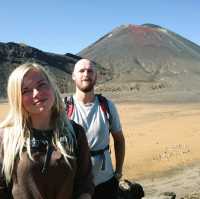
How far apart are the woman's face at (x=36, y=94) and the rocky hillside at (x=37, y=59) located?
6810cm

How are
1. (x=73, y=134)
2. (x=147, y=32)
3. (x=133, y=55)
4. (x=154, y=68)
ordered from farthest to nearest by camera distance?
(x=147, y=32)
(x=133, y=55)
(x=154, y=68)
(x=73, y=134)

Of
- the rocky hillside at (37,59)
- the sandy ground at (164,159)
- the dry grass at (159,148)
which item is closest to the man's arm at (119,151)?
the sandy ground at (164,159)

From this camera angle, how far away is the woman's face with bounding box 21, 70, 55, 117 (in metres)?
2.57

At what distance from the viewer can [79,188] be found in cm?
265

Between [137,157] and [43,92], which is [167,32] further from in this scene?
[43,92]

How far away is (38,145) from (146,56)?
107 meters

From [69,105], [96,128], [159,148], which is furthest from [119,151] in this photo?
[159,148]

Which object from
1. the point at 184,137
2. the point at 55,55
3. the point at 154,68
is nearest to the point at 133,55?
the point at 154,68

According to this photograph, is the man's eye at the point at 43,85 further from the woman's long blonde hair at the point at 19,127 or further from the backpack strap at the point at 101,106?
the backpack strap at the point at 101,106

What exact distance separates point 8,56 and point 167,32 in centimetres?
6634

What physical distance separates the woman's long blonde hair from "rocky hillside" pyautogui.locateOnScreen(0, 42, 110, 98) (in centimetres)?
6810

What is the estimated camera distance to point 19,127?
250 centimetres

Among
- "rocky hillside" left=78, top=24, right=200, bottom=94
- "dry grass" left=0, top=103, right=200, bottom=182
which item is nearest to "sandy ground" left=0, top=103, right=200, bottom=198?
"dry grass" left=0, top=103, right=200, bottom=182

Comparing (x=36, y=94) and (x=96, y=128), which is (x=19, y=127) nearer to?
(x=36, y=94)
